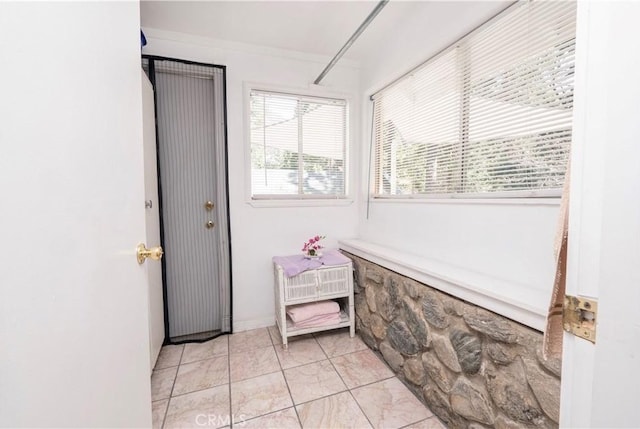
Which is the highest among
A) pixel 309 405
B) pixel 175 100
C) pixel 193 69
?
pixel 193 69

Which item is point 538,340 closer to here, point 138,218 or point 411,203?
point 411,203

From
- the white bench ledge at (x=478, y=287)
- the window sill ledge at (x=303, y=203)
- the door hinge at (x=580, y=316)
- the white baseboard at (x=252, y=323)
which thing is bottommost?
the white baseboard at (x=252, y=323)

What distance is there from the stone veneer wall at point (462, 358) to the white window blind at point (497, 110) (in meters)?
0.66

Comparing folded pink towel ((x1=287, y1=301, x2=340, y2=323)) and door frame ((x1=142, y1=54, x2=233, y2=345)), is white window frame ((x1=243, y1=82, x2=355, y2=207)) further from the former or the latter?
folded pink towel ((x1=287, y1=301, x2=340, y2=323))

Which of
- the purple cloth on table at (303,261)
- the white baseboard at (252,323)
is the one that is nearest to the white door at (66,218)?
the purple cloth on table at (303,261)

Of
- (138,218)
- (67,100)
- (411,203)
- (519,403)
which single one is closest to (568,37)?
(411,203)

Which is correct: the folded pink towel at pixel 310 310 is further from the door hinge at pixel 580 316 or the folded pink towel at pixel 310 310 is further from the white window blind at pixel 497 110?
the door hinge at pixel 580 316

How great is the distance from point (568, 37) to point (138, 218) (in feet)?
6.00

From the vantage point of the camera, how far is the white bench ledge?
1008mm

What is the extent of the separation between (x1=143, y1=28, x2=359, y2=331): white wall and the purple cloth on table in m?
0.17

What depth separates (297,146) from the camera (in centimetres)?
254

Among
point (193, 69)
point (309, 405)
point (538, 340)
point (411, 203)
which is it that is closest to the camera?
point (538, 340)

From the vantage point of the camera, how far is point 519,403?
3.40 feet

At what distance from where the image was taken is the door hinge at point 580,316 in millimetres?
459
